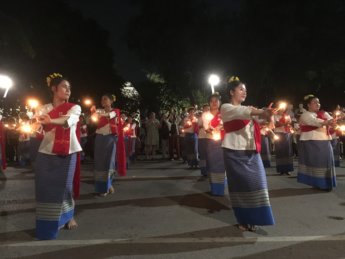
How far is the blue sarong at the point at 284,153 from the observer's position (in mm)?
11141

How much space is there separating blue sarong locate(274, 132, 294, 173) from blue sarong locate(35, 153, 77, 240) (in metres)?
6.89

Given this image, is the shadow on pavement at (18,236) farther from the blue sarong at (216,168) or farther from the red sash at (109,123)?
the blue sarong at (216,168)

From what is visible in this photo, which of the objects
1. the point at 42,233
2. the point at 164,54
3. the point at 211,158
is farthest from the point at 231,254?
the point at 164,54

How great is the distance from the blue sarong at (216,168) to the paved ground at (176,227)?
0.26 metres

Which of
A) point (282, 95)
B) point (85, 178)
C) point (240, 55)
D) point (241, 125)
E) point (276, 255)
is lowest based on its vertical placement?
point (276, 255)

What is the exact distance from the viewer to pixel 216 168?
8.11 meters

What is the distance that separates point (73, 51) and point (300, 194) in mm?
21968

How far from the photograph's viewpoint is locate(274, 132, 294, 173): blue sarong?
36.6ft

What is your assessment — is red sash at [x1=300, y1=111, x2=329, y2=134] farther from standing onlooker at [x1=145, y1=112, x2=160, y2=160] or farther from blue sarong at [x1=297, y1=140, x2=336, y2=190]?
standing onlooker at [x1=145, y1=112, x2=160, y2=160]

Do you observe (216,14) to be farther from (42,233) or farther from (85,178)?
(42,233)

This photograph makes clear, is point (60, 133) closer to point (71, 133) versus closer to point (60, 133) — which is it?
point (60, 133)

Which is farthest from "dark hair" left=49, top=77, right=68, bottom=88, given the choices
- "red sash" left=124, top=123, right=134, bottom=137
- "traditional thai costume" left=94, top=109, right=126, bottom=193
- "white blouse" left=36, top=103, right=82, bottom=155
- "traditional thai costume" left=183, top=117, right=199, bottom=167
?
"red sash" left=124, top=123, right=134, bottom=137

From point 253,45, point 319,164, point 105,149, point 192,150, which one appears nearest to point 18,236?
point 105,149

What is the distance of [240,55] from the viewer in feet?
97.5
